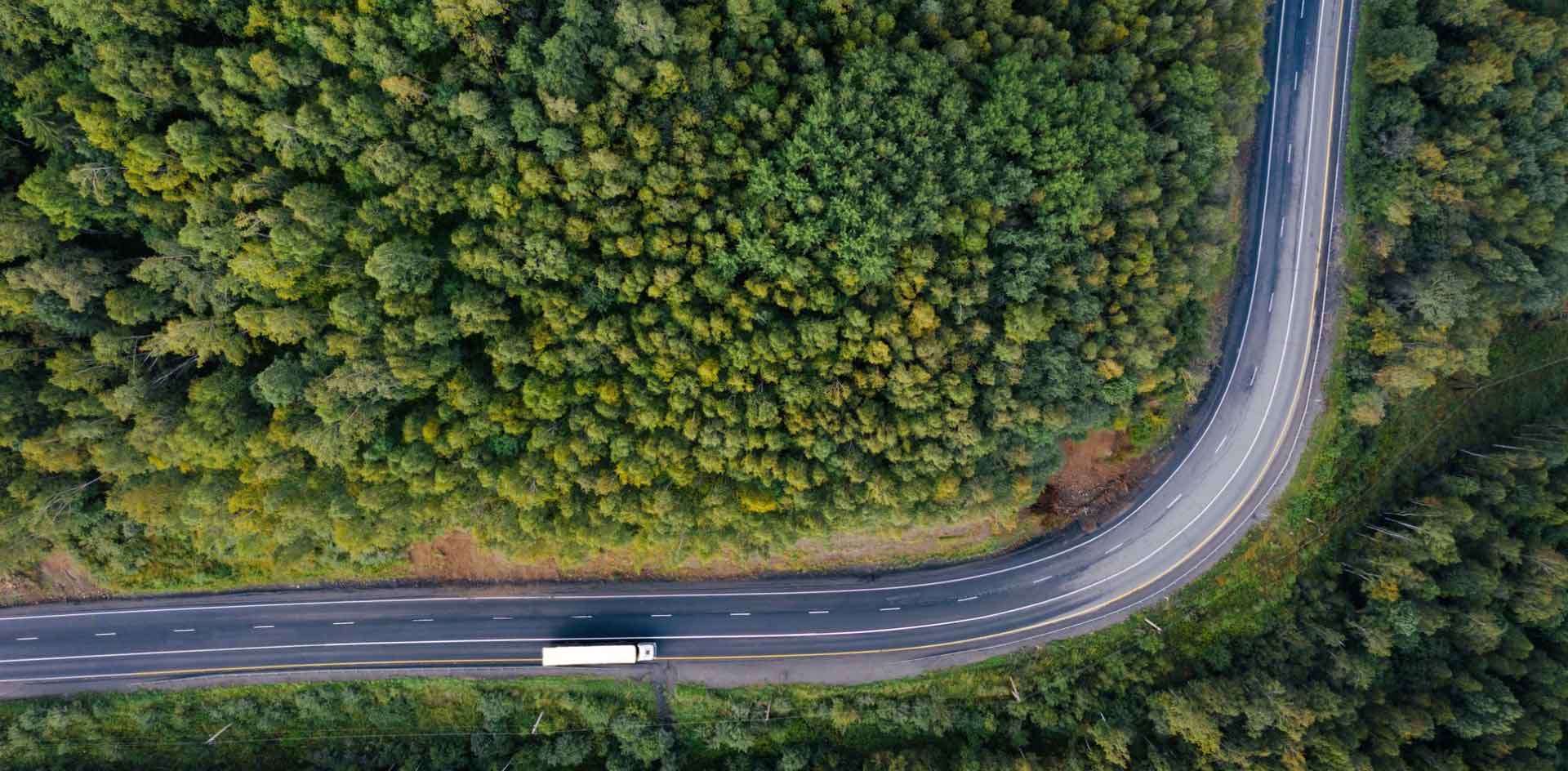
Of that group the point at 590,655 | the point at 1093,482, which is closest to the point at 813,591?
the point at 590,655

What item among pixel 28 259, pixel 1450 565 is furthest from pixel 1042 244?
pixel 28 259

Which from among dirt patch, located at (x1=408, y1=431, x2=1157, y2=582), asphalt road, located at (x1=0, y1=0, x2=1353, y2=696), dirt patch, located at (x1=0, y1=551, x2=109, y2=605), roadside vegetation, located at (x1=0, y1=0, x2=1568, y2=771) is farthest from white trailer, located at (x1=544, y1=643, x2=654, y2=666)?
dirt patch, located at (x1=0, y1=551, x2=109, y2=605)

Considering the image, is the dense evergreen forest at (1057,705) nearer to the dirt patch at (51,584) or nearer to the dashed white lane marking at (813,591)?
the dashed white lane marking at (813,591)

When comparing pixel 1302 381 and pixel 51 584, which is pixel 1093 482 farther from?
pixel 51 584

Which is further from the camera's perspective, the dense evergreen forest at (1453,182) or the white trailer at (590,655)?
the dense evergreen forest at (1453,182)

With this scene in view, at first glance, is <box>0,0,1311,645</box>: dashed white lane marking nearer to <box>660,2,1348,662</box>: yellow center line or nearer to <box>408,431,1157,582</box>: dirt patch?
<box>408,431,1157,582</box>: dirt patch

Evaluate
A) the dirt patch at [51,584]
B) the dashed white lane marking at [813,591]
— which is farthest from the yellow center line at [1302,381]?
the dirt patch at [51,584]
